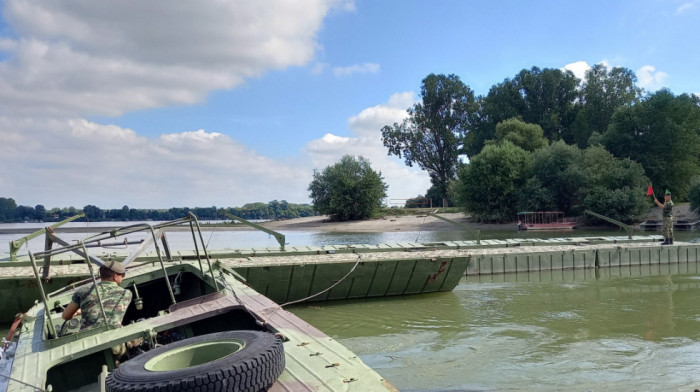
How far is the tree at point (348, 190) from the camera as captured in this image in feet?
224

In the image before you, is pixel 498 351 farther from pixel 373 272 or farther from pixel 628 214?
pixel 628 214

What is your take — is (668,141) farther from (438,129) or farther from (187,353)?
(187,353)

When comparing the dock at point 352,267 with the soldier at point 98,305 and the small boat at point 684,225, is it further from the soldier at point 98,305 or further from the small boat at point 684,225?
the small boat at point 684,225

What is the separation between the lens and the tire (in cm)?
353

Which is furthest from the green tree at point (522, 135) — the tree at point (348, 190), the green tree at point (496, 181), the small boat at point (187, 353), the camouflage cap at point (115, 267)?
the camouflage cap at point (115, 267)

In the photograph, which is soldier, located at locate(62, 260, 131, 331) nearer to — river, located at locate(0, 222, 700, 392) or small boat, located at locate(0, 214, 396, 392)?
small boat, located at locate(0, 214, 396, 392)

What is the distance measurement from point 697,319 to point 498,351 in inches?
207

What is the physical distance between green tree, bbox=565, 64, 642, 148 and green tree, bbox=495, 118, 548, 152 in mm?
8429

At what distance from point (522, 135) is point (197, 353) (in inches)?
2398

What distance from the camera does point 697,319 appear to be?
1069 centimetres

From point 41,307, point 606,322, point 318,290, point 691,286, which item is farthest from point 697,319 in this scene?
point 41,307

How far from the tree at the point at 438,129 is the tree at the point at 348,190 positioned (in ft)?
31.8

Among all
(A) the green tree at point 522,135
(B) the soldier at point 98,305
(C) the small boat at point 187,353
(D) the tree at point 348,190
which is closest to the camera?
(C) the small boat at point 187,353

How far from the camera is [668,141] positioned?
158ft
